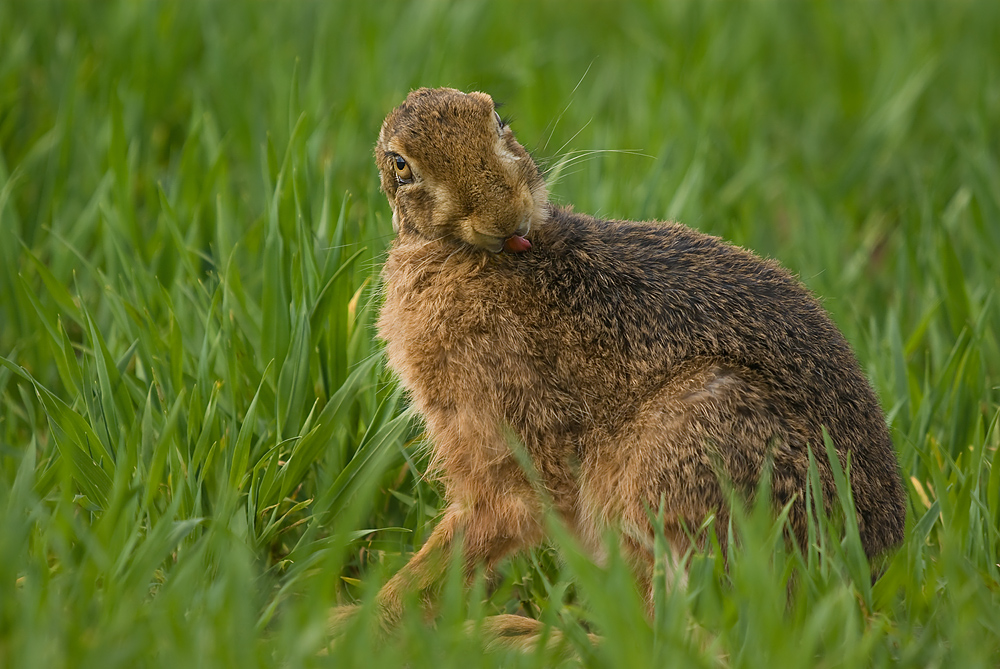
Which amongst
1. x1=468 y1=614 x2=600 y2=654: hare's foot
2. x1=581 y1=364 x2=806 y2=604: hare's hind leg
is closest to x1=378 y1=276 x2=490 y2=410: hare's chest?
x1=581 y1=364 x2=806 y2=604: hare's hind leg

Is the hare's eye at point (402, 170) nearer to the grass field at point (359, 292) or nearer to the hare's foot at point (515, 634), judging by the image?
the grass field at point (359, 292)

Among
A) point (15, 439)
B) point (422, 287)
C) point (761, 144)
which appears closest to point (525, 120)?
point (761, 144)

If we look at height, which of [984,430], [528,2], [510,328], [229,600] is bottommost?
[229,600]

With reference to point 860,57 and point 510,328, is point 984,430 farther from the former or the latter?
point 860,57

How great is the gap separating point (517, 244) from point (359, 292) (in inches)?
35.5

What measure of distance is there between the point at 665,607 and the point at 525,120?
379 cm

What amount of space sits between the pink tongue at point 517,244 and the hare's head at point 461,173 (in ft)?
0.26

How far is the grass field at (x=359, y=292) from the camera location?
2455mm

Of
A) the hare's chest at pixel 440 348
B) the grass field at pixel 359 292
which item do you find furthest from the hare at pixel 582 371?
the grass field at pixel 359 292

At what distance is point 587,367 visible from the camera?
121 inches

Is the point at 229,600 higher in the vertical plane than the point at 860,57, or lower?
lower

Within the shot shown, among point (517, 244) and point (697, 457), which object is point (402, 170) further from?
point (697, 457)

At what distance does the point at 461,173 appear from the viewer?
2.87 meters

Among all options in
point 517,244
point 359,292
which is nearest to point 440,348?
point 517,244
